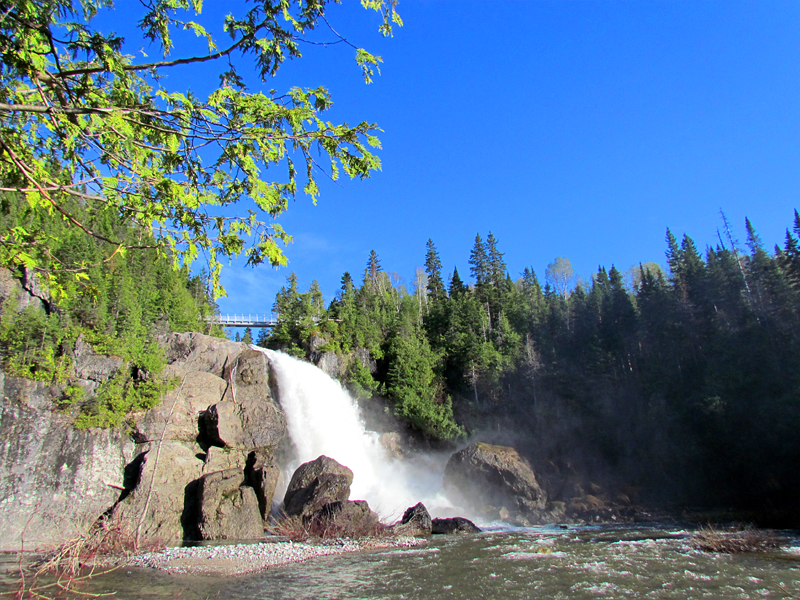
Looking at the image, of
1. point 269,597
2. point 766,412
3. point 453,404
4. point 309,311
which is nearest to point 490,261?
point 453,404

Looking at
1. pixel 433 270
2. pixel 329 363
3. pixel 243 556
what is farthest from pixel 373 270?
pixel 243 556

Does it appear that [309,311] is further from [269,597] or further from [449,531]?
[269,597]

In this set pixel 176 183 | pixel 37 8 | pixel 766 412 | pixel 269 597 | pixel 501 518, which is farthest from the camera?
pixel 766 412

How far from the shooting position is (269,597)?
9273 mm

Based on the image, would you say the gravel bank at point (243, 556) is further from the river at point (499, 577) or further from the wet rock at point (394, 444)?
the wet rock at point (394, 444)

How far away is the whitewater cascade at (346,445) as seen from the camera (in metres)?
28.8

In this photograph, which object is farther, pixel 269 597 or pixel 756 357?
pixel 756 357

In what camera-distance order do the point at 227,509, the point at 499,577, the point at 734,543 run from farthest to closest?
the point at 227,509 → the point at 734,543 → the point at 499,577

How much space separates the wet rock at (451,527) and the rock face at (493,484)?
7.74 m

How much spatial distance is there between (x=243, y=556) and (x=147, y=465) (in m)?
10.8

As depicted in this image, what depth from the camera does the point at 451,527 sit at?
70.4 ft

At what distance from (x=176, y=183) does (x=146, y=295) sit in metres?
34.4

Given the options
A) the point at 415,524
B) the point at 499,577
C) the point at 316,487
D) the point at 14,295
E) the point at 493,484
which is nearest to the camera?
the point at 499,577

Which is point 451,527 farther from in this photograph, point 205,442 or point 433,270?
point 433,270
